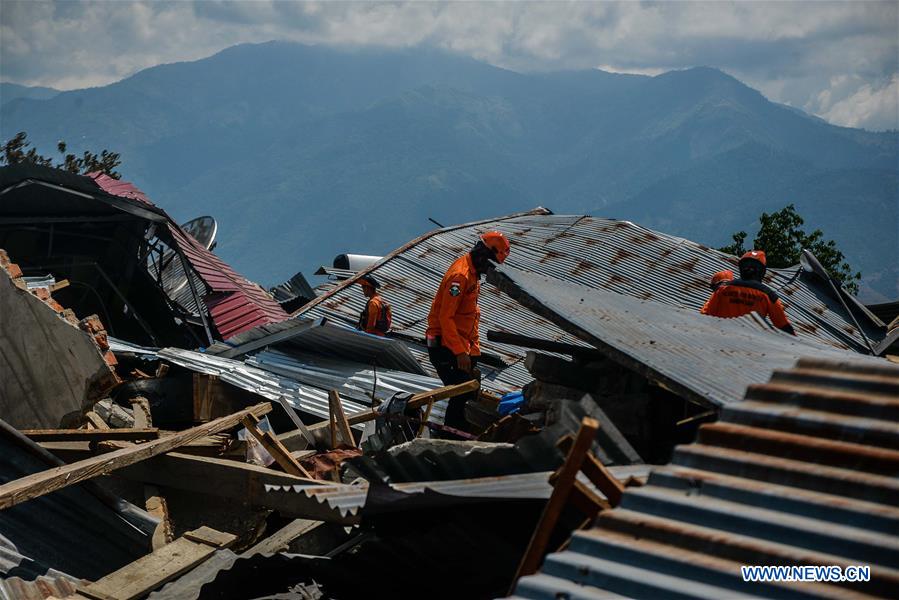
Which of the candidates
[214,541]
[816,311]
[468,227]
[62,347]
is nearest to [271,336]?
[62,347]

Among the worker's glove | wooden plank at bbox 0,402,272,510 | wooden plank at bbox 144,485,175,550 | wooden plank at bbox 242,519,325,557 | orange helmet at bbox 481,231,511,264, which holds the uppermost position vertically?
orange helmet at bbox 481,231,511,264

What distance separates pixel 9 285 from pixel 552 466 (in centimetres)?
501

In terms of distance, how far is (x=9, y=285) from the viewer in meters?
6.55

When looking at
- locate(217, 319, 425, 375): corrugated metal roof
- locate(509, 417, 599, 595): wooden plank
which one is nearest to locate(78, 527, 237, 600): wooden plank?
locate(509, 417, 599, 595): wooden plank

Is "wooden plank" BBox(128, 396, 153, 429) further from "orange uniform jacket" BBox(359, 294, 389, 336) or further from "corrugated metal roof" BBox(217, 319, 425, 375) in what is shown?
"orange uniform jacket" BBox(359, 294, 389, 336)

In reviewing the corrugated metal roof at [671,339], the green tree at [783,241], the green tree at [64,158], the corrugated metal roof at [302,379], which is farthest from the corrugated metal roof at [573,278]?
the green tree at [64,158]

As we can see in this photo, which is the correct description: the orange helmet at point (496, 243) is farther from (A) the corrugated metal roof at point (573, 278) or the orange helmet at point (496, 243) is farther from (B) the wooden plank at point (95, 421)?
(B) the wooden plank at point (95, 421)

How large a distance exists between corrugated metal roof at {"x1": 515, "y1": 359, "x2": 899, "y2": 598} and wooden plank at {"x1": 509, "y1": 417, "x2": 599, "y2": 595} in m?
0.19

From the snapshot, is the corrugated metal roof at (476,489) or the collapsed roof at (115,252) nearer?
the corrugated metal roof at (476,489)

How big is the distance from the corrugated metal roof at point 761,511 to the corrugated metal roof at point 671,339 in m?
0.61

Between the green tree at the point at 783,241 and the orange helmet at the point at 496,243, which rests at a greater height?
the orange helmet at the point at 496,243

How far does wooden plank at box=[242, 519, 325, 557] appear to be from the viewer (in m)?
4.75

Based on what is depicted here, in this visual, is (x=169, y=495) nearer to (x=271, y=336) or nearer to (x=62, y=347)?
(x=62, y=347)

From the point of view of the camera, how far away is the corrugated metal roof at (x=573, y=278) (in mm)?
11695
